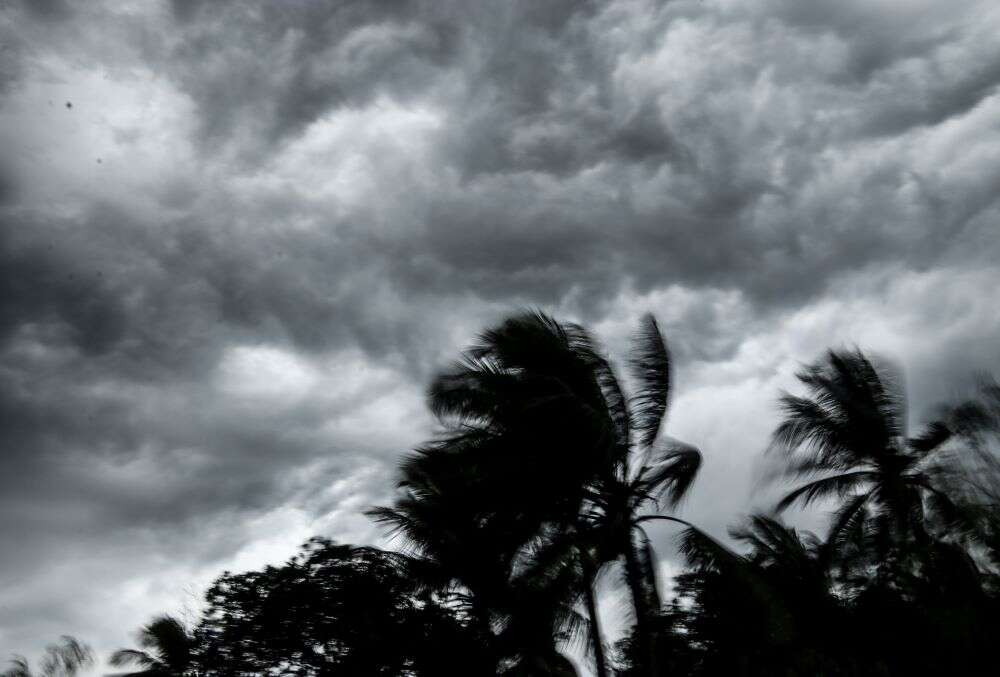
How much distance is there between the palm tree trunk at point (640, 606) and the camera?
1134cm

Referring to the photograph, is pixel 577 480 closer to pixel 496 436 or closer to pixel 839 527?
pixel 496 436

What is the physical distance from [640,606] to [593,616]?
217cm

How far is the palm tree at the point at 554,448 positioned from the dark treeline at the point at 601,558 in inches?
1.3

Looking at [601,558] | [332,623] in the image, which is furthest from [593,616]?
[332,623]

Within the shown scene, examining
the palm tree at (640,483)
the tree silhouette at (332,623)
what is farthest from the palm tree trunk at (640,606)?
the tree silhouette at (332,623)

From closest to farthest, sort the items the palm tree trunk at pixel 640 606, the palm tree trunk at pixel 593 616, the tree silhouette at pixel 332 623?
the palm tree trunk at pixel 640 606, the palm tree trunk at pixel 593 616, the tree silhouette at pixel 332 623

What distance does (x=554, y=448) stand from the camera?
12.1 meters

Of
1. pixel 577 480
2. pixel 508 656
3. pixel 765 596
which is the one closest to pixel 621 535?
pixel 577 480

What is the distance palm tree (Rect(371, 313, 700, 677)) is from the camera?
1194 centimetres

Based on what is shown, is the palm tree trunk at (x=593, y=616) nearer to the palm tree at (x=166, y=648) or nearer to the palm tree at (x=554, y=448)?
the palm tree at (x=554, y=448)

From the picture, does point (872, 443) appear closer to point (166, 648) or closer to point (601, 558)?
point (601, 558)

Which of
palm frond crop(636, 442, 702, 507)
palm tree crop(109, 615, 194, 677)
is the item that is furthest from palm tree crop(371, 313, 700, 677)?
palm tree crop(109, 615, 194, 677)

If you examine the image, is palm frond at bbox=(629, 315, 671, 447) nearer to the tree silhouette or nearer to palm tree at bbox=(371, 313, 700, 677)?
palm tree at bbox=(371, 313, 700, 677)

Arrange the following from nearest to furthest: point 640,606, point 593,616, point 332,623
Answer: point 640,606, point 593,616, point 332,623
